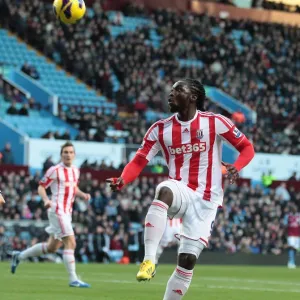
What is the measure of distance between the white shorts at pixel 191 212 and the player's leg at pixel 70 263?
5867 millimetres

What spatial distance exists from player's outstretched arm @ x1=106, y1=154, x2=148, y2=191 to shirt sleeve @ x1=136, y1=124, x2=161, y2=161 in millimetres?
41

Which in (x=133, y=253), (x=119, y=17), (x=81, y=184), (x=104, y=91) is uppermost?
(x=119, y=17)

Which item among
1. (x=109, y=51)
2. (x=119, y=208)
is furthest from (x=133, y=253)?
(x=109, y=51)

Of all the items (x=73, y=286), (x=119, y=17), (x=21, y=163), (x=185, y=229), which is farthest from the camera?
(x=119, y=17)

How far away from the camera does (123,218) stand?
27.8m

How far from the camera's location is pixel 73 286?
1474cm

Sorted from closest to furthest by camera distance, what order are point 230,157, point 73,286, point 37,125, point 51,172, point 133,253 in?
point 73,286
point 51,172
point 133,253
point 37,125
point 230,157

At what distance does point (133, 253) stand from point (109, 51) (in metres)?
14.3

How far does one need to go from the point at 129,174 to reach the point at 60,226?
6742mm

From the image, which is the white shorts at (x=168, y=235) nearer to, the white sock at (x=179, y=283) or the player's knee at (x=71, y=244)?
the player's knee at (x=71, y=244)

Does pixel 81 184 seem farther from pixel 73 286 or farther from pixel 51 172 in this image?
pixel 73 286

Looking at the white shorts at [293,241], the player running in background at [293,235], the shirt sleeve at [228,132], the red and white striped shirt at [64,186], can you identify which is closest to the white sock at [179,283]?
the shirt sleeve at [228,132]

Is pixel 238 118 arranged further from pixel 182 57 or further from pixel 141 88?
pixel 182 57

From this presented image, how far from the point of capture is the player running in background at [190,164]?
8953mm
